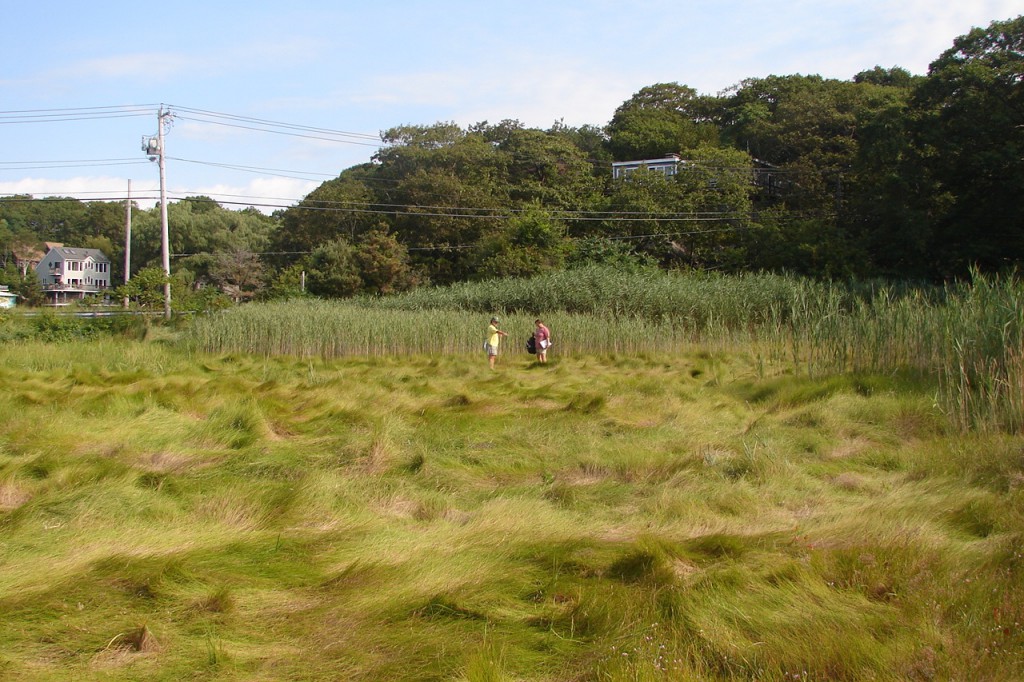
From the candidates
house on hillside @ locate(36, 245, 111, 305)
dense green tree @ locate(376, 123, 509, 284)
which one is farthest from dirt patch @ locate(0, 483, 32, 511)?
house on hillside @ locate(36, 245, 111, 305)

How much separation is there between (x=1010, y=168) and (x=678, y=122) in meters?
29.9

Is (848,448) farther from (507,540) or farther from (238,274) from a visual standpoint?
(238,274)

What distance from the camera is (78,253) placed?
5684 cm

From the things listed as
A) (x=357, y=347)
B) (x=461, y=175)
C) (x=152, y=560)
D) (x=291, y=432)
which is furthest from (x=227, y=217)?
(x=152, y=560)

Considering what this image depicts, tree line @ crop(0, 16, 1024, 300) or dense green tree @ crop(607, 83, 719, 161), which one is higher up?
dense green tree @ crop(607, 83, 719, 161)

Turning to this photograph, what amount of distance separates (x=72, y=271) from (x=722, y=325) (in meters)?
52.2

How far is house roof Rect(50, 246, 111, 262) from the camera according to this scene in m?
56.1

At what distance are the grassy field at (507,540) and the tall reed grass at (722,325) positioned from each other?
19.3 inches

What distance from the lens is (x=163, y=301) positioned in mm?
20188

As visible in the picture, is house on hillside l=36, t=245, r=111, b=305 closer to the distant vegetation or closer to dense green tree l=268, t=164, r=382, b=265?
dense green tree l=268, t=164, r=382, b=265

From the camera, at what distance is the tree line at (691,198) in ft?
76.5

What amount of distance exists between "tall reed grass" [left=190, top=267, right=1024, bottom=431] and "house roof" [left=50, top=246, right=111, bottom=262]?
37947 millimetres

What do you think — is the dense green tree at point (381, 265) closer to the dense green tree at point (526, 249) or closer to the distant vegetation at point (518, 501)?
the dense green tree at point (526, 249)

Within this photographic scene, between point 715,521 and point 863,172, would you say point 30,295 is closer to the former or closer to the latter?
point 863,172
